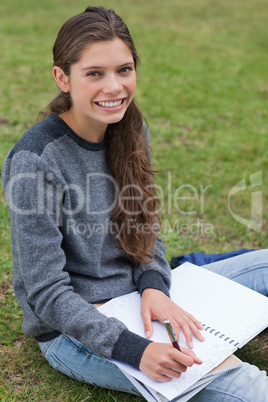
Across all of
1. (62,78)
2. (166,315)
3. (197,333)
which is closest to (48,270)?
(166,315)

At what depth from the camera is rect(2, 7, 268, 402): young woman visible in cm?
162

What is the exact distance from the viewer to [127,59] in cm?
172

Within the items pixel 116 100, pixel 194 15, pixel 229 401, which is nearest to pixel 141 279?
pixel 229 401

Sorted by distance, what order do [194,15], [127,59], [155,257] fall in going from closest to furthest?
[127,59] → [155,257] → [194,15]

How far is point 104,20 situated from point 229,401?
129 centimetres

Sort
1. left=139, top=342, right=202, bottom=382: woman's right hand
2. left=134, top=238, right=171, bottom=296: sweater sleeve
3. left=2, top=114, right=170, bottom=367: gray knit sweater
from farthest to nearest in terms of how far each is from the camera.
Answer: left=134, top=238, right=171, bottom=296: sweater sleeve
left=2, top=114, right=170, bottom=367: gray knit sweater
left=139, top=342, right=202, bottom=382: woman's right hand

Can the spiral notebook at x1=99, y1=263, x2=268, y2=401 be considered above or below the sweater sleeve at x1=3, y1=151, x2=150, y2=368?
below

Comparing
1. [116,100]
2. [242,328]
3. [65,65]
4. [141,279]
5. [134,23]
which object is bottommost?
[242,328]

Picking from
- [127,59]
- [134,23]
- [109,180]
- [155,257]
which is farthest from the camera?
[134,23]

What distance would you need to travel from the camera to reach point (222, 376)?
166 cm

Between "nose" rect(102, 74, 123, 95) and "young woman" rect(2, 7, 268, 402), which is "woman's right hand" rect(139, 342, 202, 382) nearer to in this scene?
"young woman" rect(2, 7, 268, 402)

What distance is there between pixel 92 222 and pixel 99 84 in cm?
48

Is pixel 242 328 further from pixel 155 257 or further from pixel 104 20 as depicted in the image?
pixel 104 20

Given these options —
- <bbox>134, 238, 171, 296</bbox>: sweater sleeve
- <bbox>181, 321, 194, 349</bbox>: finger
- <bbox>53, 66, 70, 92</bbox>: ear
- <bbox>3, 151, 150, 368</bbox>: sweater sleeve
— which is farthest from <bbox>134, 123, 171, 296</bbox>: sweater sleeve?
<bbox>53, 66, 70, 92</bbox>: ear
